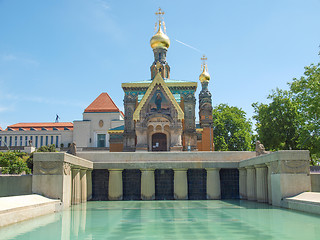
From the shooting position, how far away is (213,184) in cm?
2809

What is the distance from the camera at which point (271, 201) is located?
20.8 metres

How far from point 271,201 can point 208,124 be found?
34.6 m

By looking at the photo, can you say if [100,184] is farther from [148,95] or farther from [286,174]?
[148,95]

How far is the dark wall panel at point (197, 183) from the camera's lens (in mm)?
29219

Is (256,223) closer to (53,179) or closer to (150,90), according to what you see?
(53,179)

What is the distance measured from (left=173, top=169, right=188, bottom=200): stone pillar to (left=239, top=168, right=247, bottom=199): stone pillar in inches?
162

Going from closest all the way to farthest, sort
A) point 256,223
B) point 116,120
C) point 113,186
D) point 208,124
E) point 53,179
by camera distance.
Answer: point 256,223 → point 53,179 → point 113,186 → point 208,124 → point 116,120

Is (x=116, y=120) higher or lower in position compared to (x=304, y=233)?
higher

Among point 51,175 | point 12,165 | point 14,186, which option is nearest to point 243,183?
point 51,175

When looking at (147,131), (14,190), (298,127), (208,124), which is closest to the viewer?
(14,190)

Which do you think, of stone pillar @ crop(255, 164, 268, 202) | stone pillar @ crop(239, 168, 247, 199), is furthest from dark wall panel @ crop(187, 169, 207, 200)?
stone pillar @ crop(255, 164, 268, 202)

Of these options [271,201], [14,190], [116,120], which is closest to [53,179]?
[14,190]

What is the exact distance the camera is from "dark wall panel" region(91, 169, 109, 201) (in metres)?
28.8

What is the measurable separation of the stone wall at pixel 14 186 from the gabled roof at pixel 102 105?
53549 millimetres
